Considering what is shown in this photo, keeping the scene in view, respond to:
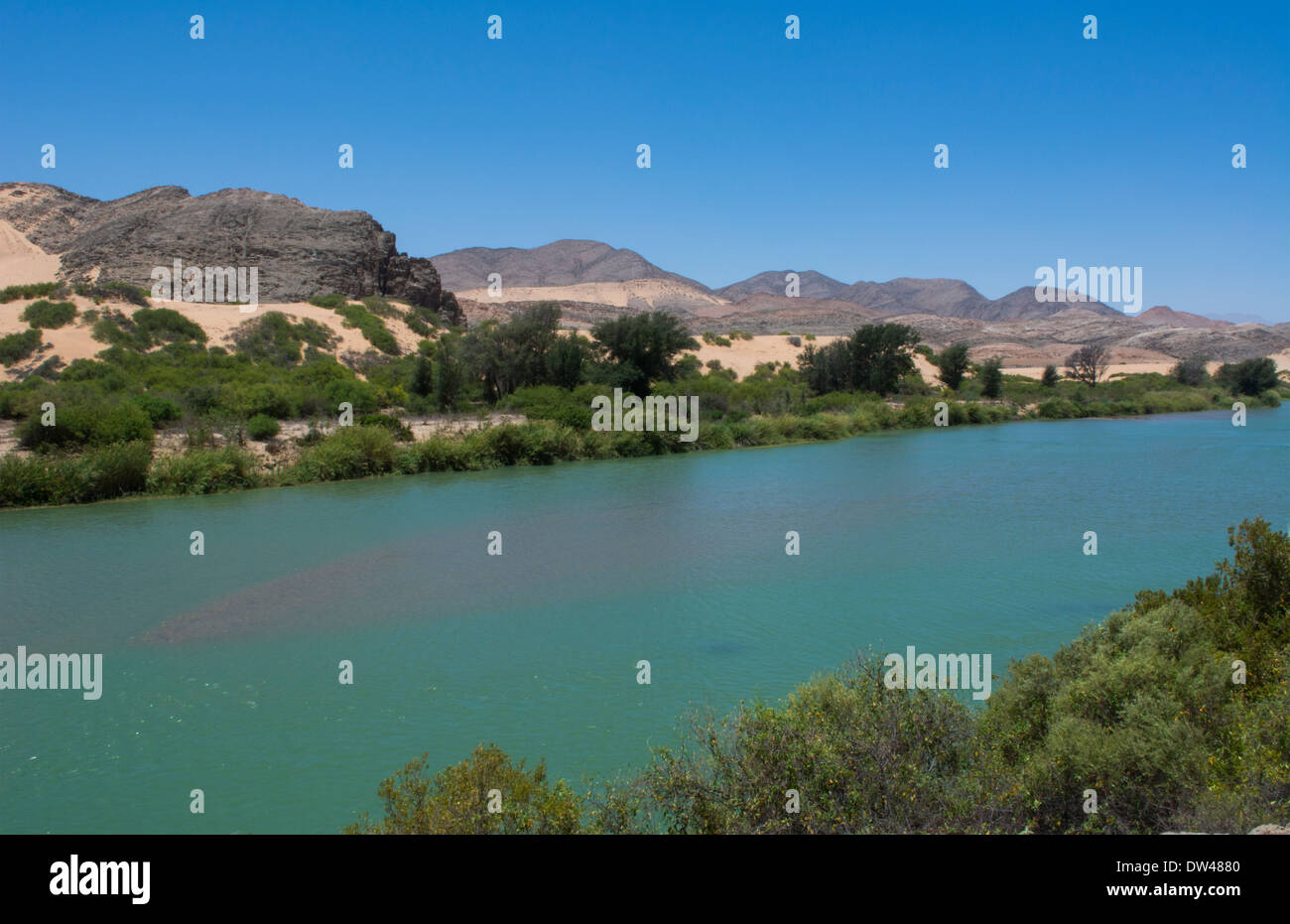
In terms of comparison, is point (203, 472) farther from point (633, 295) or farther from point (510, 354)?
point (633, 295)

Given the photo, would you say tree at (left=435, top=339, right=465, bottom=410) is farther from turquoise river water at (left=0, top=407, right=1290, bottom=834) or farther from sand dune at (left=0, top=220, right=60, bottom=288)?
sand dune at (left=0, top=220, right=60, bottom=288)

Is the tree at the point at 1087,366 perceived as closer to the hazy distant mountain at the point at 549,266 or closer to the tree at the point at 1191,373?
the tree at the point at 1191,373

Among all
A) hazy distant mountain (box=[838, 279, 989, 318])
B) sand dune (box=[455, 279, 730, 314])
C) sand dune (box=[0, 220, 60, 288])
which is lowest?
sand dune (box=[0, 220, 60, 288])

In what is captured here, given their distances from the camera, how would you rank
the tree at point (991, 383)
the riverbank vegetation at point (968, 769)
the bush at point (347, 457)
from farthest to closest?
the tree at point (991, 383) → the bush at point (347, 457) → the riverbank vegetation at point (968, 769)

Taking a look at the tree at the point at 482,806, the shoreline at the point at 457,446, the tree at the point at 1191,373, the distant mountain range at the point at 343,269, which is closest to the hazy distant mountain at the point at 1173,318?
the distant mountain range at the point at 343,269

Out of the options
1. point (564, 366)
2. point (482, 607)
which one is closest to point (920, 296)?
point (564, 366)

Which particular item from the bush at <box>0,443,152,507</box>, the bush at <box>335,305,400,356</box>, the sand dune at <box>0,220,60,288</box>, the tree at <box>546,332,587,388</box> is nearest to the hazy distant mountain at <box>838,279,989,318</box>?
the bush at <box>335,305,400,356</box>

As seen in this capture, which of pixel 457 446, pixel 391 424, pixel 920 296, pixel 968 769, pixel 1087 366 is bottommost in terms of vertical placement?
pixel 968 769
